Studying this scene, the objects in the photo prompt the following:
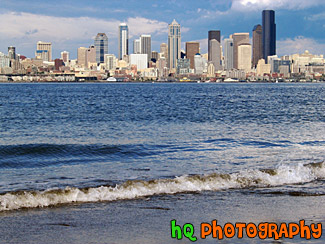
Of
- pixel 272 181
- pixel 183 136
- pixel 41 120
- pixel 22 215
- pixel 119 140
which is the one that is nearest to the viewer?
pixel 22 215

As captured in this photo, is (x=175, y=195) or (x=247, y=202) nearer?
(x=247, y=202)

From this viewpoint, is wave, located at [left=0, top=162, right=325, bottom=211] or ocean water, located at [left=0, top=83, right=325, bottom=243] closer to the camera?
ocean water, located at [left=0, top=83, right=325, bottom=243]

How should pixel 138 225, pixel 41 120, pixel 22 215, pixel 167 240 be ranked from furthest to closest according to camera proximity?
1. pixel 41 120
2. pixel 22 215
3. pixel 138 225
4. pixel 167 240

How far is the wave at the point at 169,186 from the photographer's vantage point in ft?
44.3

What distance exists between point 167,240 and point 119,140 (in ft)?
62.2

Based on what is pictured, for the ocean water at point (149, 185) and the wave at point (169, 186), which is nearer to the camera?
the ocean water at point (149, 185)

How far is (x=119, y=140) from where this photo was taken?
28828 millimetres

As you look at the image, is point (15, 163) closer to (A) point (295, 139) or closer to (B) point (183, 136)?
(B) point (183, 136)

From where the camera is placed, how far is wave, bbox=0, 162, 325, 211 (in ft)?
44.3

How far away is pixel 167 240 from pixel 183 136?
2067 cm

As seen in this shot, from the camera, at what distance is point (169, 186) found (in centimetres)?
1527

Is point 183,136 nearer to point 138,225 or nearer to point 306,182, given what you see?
point 306,182

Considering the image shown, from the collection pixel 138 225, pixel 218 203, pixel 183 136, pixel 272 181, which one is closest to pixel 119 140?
pixel 183 136

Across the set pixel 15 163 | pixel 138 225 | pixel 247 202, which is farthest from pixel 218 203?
pixel 15 163
